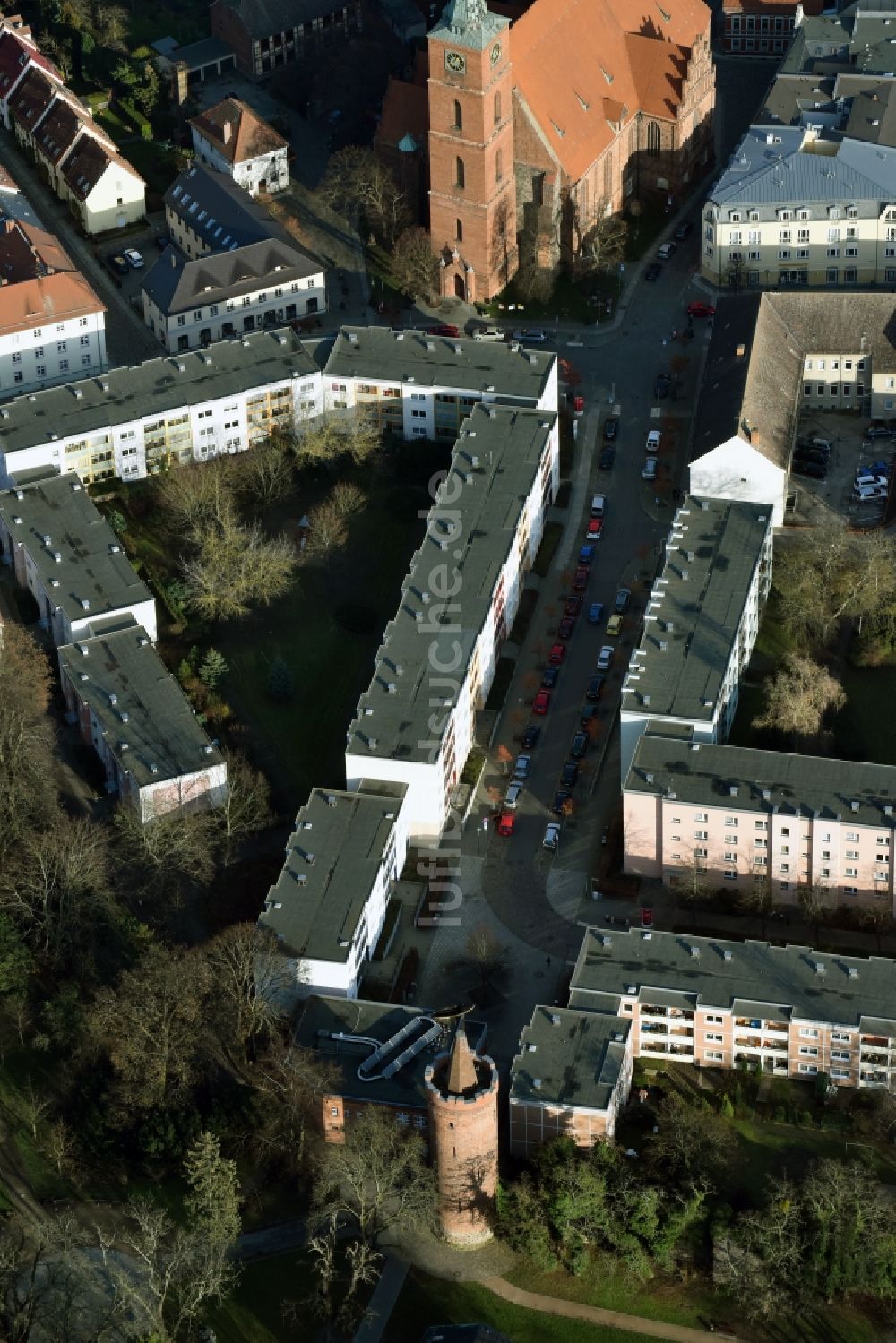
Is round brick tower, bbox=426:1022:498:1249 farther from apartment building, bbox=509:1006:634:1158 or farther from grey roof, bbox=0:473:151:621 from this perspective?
grey roof, bbox=0:473:151:621

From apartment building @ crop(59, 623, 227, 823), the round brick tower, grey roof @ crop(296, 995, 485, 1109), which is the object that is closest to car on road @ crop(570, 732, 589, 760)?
apartment building @ crop(59, 623, 227, 823)

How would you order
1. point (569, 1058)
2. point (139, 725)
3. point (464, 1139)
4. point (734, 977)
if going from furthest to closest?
1. point (139, 725)
2. point (734, 977)
3. point (569, 1058)
4. point (464, 1139)

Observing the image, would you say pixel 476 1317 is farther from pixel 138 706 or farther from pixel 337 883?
pixel 138 706

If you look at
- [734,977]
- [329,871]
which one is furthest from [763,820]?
[329,871]

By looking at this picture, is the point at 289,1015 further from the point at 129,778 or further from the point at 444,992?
the point at 129,778

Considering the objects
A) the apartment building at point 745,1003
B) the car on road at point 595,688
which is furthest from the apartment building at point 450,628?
the apartment building at point 745,1003

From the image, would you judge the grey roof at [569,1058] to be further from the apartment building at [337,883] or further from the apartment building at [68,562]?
the apartment building at [68,562]

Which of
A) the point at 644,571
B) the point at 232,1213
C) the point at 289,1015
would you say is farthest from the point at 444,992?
the point at 644,571
